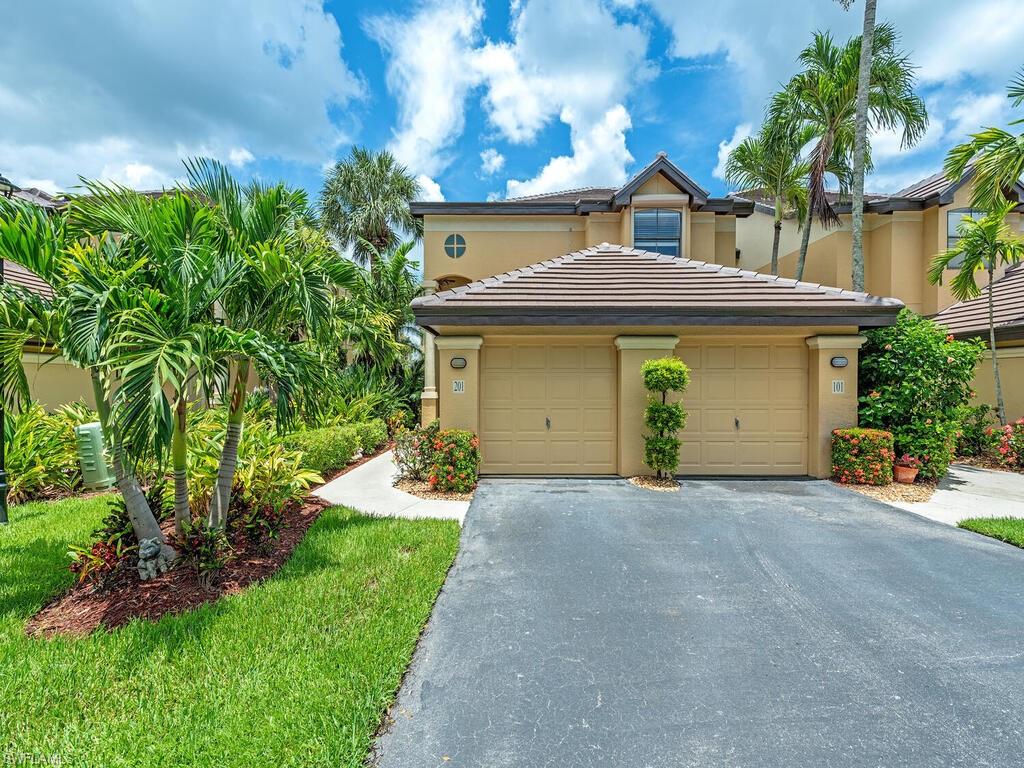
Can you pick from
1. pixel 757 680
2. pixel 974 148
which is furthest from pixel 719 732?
pixel 974 148

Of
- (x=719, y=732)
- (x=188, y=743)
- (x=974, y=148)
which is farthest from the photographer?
(x=974, y=148)

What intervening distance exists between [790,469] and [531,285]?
20.0ft

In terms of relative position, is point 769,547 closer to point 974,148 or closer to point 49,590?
point 49,590

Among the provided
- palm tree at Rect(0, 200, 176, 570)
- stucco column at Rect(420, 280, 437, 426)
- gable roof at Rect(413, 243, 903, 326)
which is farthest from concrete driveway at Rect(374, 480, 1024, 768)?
stucco column at Rect(420, 280, 437, 426)

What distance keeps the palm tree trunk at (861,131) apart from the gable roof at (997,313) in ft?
9.52

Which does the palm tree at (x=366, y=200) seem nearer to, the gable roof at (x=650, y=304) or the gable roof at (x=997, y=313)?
the gable roof at (x=650, y=304)

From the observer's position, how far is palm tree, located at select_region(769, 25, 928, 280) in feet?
38.6

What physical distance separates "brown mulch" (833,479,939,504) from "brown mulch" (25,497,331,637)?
347 inches

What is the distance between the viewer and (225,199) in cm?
451

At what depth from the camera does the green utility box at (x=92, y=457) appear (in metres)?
7.30

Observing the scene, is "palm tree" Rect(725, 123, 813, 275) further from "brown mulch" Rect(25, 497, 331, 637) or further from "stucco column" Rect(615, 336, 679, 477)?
"brown mulch" Rect(25, 497, 331, 637)

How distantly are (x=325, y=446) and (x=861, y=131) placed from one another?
14.7m

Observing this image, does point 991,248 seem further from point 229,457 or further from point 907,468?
point 229,457

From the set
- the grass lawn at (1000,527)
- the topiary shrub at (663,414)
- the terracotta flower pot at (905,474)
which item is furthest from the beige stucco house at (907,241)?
the topiary shrub at (663,414)
